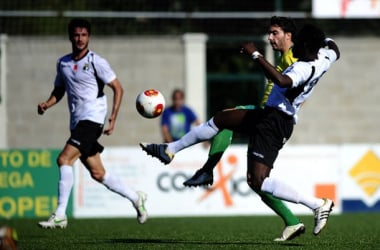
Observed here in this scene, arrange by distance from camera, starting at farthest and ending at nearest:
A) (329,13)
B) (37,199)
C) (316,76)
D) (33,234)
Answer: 1. (329,13)
2. (37,199)
3. (33,234)
4. (316,76)

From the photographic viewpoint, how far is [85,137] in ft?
37.3

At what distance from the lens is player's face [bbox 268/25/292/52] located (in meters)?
10.2

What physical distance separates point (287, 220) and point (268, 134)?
0.95 m

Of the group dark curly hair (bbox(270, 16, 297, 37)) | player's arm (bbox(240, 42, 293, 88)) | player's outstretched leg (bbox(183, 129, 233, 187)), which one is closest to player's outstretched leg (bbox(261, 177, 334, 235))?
player's outstretched leg (bbox(183, 129, 233, 187))

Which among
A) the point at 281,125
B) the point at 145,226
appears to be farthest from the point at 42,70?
the point at 281,125

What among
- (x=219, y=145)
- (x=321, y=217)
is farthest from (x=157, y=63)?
(x=321, y=217)

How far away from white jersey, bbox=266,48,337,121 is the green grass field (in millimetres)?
1280

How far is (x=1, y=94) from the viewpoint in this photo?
2227 centimetres

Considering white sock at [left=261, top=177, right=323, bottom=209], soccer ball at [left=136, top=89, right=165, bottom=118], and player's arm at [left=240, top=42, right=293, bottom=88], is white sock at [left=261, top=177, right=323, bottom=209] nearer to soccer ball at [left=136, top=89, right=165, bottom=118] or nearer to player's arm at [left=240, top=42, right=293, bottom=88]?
player's arm at [left=240, top=42, right=293, bottom=88]

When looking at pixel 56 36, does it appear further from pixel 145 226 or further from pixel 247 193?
pixel 145 226

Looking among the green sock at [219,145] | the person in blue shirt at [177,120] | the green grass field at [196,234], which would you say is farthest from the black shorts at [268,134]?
the person in blue shirt at [177,120]

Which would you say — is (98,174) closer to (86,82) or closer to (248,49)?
(86,82)

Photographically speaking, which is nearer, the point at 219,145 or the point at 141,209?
the point at 219,145

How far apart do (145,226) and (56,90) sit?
8.80 feet
